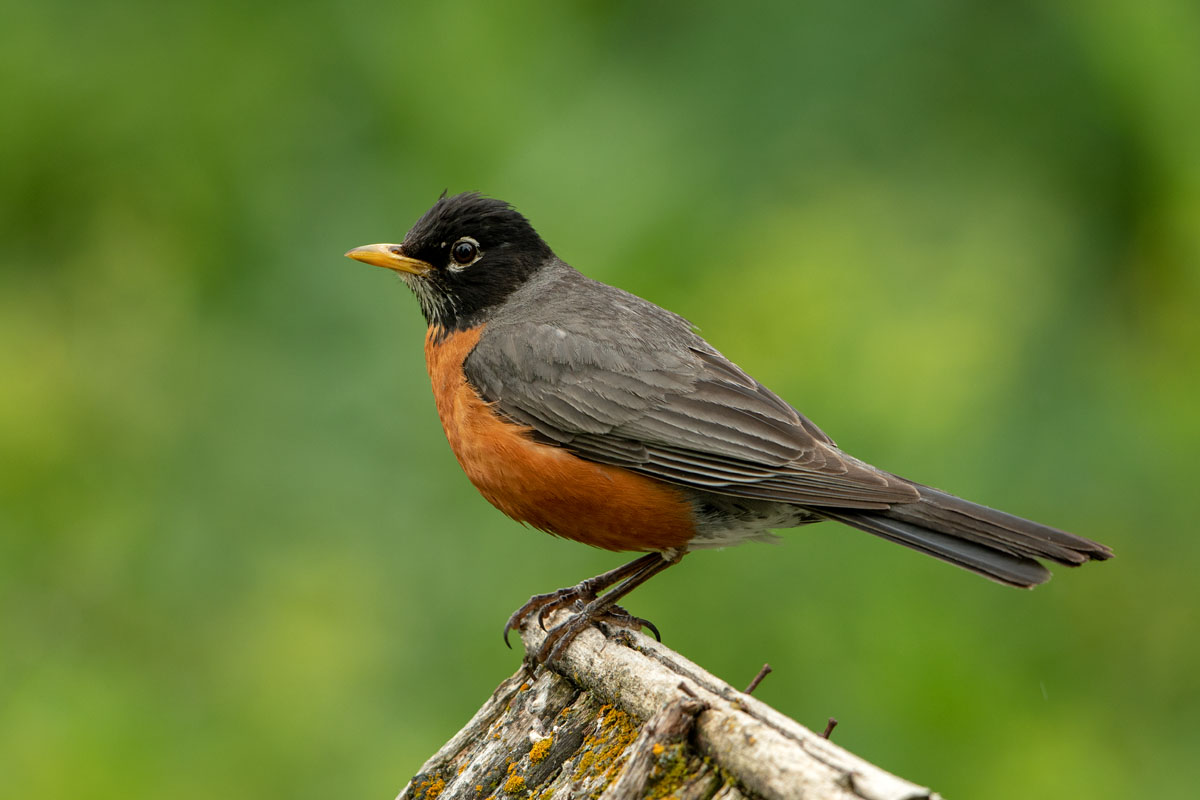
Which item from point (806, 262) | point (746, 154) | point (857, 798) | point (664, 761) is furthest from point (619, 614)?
point (746, 154)

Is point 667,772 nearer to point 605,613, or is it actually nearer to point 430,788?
point 430,788

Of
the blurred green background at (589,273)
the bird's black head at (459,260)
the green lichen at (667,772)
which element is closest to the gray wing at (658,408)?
the bird's black head at (459,260)

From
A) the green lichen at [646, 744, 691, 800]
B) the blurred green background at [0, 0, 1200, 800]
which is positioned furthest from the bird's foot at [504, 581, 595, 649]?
the green lichen at [646, 744, 691, 800]

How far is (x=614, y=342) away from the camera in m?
4.87

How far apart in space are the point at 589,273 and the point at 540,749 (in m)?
3.66

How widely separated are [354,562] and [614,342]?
190 cm

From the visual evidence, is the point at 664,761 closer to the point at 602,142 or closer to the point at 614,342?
the point at 614,342

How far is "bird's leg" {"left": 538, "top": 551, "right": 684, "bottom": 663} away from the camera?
11.7 feet

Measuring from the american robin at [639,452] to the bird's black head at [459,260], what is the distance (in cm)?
16

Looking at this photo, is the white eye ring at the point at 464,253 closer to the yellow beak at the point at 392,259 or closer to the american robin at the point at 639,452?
the yellow beak at the point at 392,259

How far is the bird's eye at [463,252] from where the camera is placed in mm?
5383

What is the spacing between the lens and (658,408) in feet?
15.2

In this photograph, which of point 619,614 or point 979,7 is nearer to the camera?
point 619,614

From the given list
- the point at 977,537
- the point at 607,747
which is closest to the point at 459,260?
the point at 977,537
